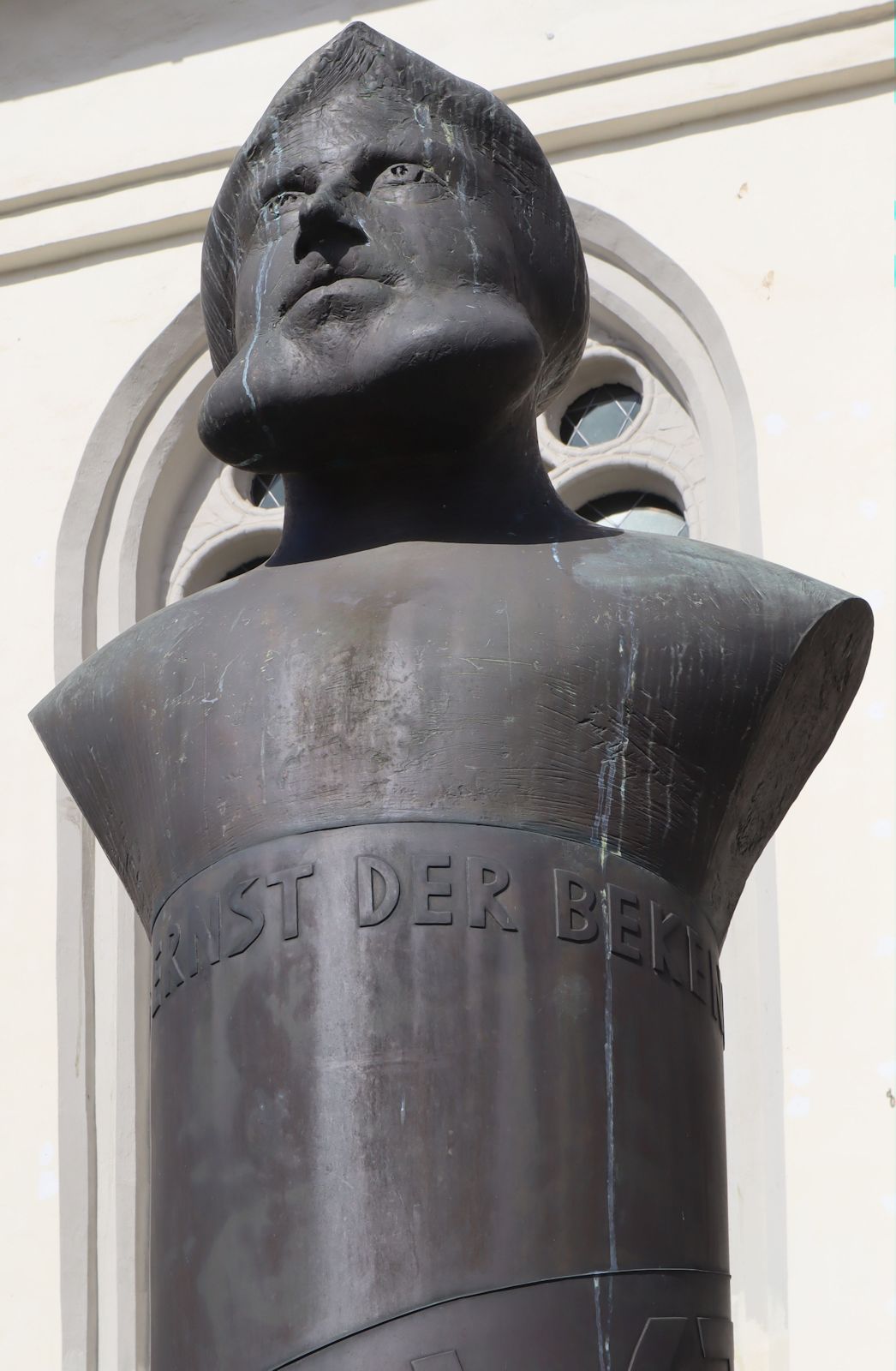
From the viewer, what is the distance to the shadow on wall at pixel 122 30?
847 cm

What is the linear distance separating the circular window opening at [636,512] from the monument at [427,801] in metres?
4.66

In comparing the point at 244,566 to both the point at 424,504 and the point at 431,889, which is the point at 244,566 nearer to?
the point at 424,504

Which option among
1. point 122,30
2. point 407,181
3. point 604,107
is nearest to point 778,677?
point 407,181

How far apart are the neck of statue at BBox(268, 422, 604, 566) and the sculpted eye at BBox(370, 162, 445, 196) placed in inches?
13.0

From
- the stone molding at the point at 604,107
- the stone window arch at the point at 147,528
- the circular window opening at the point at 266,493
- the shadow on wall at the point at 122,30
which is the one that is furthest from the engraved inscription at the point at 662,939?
the shadow on wall at the point at 122,30

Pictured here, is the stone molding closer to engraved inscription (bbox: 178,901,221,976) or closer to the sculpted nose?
the sculpted nose

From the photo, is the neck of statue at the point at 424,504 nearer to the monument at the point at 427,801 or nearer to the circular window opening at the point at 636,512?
the monument at the point at 427,801

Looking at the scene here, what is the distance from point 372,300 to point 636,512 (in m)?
5.03

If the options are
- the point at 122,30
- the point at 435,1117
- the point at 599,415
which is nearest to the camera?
the point at 435,1117

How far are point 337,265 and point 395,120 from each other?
0.80ft

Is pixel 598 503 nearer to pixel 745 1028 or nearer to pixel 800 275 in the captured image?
pixel 800 275

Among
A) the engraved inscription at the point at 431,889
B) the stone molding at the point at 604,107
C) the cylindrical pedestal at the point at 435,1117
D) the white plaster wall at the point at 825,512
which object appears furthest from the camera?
the stone molding at the point at 604,107

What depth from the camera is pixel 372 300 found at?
3.03 metres

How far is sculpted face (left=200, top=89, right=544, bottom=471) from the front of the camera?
9.87 feet
